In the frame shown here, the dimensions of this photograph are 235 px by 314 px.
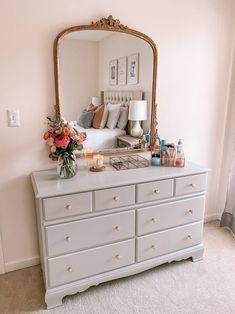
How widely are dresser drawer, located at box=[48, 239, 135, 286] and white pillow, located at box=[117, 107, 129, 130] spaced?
927 millimetres

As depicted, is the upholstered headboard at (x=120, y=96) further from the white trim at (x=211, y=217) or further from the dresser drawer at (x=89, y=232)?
the white trim at (x=211, y=217)

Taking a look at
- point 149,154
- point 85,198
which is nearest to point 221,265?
point 149,154

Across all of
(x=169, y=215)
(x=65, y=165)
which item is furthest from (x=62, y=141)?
(x=169, y=215)

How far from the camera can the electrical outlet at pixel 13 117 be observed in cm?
184

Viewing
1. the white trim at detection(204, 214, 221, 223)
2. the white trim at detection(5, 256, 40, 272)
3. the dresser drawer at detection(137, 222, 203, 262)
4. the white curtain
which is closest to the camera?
the dresser drawer at detection(137, 222, 203, 262)

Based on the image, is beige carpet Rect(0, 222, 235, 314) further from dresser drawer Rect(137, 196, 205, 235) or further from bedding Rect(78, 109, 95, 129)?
bedding Rect(78, 109, 95, 129)

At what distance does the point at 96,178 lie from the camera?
1869 millimetres

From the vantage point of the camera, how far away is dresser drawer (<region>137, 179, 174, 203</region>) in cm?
188

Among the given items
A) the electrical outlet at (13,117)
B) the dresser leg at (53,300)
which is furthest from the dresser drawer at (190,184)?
the electrical outlet at (13,117)

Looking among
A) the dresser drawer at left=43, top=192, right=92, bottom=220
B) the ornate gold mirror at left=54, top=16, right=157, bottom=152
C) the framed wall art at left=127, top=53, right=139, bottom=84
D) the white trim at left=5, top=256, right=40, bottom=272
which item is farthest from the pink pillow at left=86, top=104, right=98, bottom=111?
the white trim at left=5, top=256, right=40, bottom=272

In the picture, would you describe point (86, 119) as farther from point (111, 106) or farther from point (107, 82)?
point (107, 82)

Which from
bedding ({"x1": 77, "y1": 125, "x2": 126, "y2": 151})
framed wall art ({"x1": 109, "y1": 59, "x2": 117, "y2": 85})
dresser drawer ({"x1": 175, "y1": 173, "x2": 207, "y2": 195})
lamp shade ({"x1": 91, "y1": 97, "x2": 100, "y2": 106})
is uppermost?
framed wall art ({"x1": 109, "y1": 59, "x2": 117, "y2": 85})

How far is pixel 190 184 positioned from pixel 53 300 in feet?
4.31

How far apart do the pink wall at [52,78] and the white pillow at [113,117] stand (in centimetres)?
45
